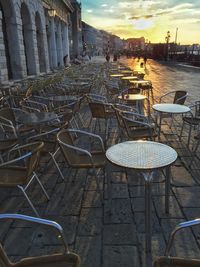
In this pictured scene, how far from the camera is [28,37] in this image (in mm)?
13883

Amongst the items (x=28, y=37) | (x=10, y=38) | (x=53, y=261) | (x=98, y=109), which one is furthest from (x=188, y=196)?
(x=28, y=37)

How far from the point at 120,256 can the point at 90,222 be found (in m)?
0.57

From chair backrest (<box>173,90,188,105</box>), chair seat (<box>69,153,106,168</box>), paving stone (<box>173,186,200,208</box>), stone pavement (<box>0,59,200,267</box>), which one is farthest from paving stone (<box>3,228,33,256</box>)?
chair backrest (<box>173,90,188,105</box>)

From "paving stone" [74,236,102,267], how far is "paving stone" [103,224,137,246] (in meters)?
0.09

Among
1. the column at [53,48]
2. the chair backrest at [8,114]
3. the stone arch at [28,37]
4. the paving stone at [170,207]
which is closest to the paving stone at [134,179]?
the paving stone at [170,207]

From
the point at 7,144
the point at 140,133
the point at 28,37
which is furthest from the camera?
the point at 28,37

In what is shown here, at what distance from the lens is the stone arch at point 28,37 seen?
1340 centimetres

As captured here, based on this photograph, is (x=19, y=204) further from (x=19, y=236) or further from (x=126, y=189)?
(x=126, y=189)

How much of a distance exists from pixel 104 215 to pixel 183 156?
6.66 feet

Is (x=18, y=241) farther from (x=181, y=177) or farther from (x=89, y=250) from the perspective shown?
(x=181, y=177)

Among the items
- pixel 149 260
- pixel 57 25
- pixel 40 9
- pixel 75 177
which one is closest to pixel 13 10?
pixel 40 9

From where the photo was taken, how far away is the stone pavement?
7.80 feet

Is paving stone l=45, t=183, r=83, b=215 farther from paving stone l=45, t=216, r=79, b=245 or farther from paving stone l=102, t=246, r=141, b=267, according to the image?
paving stone l=102, t=246, r=141, b=267

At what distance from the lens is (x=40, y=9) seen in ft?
52.2
